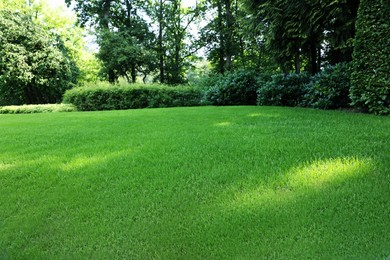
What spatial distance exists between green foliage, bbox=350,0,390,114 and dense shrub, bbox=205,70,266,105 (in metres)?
4.53

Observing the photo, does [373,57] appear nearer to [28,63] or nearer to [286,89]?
[286,89]

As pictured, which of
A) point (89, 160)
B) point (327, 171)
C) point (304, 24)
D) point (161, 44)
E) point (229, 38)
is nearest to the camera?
point (327, 171)

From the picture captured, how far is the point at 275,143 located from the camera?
3.63m

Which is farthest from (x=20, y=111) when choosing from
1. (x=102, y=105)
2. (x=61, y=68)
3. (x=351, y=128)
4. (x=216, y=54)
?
(x=351, y=128)

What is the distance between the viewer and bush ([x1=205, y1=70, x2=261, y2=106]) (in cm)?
1070

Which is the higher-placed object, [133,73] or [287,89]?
[133,73]

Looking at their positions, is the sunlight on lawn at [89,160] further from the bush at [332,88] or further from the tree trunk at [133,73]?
the tree trunk at [133,73]

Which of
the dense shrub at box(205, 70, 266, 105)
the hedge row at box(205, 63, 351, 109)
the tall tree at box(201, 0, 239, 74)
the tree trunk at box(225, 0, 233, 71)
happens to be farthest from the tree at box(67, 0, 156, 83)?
the dense shrub at box(205, 70, 266, 105)

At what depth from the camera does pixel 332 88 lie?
7.20 metres

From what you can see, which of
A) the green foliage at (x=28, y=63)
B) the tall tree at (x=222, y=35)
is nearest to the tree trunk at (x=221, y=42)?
the tall tree at (x=222, y=35)

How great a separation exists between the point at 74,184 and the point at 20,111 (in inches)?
557

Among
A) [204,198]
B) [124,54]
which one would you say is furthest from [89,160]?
[124,54]

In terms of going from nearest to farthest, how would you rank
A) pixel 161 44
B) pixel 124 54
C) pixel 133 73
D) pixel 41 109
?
pixel 41 109 < pixel 124 54 < pixel 133 73 < pixel 161 44

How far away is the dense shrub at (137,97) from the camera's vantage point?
12836mm
